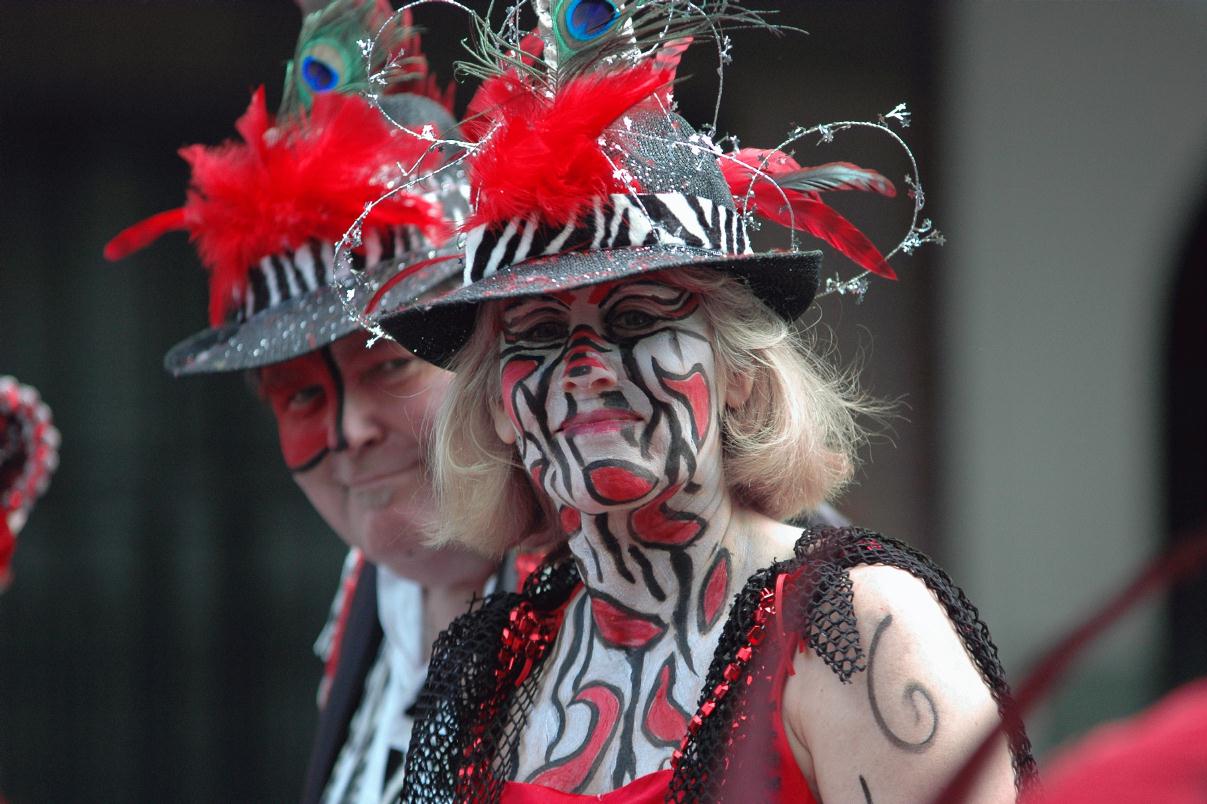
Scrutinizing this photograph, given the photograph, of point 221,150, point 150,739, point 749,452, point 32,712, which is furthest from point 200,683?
point 749,452

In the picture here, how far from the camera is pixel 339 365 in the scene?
2.88 meters

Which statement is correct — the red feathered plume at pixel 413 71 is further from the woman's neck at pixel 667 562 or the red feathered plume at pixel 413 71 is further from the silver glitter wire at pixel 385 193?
the woman's neck at pixel 667 562

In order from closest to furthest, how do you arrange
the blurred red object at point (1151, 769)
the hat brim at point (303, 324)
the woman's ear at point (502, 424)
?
A: the blurred red object at point (1151, 769) < the woman's ear at point (502, 424) < the hat brim at point (303, 324)

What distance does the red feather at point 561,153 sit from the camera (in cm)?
193

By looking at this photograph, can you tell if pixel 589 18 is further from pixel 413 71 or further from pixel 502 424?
pixel 413 71

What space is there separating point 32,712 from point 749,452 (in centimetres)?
488

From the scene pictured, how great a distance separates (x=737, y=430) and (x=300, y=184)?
3.83ft

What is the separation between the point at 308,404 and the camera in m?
2.94

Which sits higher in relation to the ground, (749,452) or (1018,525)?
(749,452)

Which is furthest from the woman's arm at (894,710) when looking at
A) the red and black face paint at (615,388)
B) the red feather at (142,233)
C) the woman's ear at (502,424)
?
the red feather at (142,233)

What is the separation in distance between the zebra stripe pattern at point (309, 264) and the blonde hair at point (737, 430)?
649 mm

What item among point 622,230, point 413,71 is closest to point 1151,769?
point 622,230

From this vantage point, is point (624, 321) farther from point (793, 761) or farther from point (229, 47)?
point (229, 47)

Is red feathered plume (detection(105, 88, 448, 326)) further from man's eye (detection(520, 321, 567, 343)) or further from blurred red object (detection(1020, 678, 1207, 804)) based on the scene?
blurred red object (detection(1020, 678, 1207, 804))
